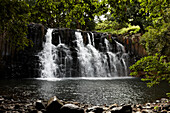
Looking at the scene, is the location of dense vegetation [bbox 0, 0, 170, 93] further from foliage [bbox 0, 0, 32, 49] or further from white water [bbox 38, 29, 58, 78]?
white water [bbox 38, 29, 58, 78]

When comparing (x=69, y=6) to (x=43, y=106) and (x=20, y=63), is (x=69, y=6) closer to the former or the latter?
(x=43, y=106)

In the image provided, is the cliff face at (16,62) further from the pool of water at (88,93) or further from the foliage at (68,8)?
the foliage at (68,8)

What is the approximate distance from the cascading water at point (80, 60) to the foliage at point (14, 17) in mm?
15592

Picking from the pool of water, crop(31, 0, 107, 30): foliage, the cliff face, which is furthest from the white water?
crop(31, 0, 107, 30): foliage

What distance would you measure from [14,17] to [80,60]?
60.2 ft

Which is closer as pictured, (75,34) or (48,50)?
(48,50)

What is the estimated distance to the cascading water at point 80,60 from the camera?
21.8 m

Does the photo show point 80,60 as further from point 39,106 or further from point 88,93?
point 39,106

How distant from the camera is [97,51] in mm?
26375

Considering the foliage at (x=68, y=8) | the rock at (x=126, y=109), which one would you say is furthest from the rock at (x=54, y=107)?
the foliage at (x=68, y=8)

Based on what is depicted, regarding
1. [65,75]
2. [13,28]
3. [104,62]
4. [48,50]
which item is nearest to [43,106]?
[13,28]

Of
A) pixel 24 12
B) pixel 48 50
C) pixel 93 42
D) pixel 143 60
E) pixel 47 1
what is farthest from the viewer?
pixel 93 42

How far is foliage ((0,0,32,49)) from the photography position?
4.98 meters

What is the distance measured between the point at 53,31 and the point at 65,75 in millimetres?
8670
